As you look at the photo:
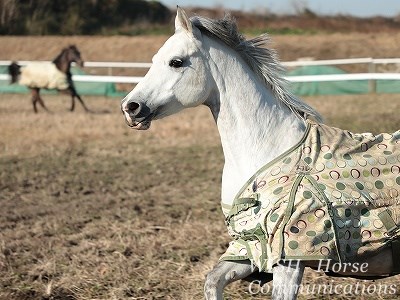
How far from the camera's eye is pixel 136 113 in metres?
2.93

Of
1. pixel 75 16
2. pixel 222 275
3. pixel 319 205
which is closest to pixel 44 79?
pixel 222 275

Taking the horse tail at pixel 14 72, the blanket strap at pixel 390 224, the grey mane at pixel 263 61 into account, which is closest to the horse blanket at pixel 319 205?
the blanket strap at pixel 390 224

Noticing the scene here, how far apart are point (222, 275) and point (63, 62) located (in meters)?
13.7

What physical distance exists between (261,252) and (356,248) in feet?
1.23

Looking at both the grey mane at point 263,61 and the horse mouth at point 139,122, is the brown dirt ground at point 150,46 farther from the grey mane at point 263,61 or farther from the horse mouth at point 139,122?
the horse mouth at point 139,122

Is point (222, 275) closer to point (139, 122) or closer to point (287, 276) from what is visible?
point (287, 276)

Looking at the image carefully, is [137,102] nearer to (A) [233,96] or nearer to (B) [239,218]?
(A) [233,96]

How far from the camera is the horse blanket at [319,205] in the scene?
2.73m

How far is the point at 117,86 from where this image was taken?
19.2 metres

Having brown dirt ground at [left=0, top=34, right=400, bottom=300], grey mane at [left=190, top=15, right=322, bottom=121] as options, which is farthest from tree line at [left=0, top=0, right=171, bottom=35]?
grey mane at [left=190, top=15, right=322, bottom=121]

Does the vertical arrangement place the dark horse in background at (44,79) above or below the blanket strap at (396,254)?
above

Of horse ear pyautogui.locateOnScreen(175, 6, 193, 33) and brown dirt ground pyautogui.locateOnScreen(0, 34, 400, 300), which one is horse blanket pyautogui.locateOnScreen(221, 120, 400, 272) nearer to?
horse ear pyautogui.locateOnScreen(175, 6, 193, 33)

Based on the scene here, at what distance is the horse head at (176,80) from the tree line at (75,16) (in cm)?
3006

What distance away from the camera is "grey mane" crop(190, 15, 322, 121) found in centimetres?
305
